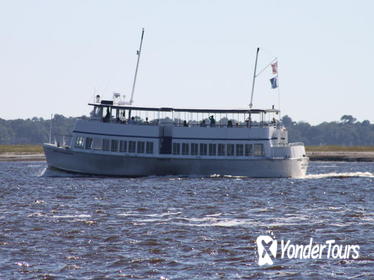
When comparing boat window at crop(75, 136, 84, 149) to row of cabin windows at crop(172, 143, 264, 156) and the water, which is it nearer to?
row of cabin windows at crop(172, 143, 264, 156)

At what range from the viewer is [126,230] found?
33.8m

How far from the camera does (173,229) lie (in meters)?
34.1

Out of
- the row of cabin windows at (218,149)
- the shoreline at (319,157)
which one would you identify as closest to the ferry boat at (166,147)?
the row of cabin windows at (218,149)

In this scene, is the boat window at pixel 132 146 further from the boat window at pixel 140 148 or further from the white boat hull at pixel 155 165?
the white boat hull at pixel 155 165

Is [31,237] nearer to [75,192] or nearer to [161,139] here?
[75,192]

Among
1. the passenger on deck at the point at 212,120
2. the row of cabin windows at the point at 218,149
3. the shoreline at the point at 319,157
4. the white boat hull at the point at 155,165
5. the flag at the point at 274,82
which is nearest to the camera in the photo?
the white boat hull at the point at 155,165

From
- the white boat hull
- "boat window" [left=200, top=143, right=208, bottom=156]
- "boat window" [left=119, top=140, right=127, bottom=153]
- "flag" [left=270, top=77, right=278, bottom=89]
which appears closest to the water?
the white boat hull

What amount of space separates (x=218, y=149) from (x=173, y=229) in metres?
35.5

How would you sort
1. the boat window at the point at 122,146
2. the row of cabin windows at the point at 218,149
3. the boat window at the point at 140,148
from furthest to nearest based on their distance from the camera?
1. the row of cabin windows at the point at 218,149
2. the boat window at the point at 140,148
3. the boat window at the point at 122,146

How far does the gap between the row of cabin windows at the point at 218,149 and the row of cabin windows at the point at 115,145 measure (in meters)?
2.42

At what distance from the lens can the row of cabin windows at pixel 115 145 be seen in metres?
68.2

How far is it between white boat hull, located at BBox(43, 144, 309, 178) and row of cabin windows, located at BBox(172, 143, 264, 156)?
0.74 meters

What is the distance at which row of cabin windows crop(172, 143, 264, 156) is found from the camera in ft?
227

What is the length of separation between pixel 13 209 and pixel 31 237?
37.0ft
